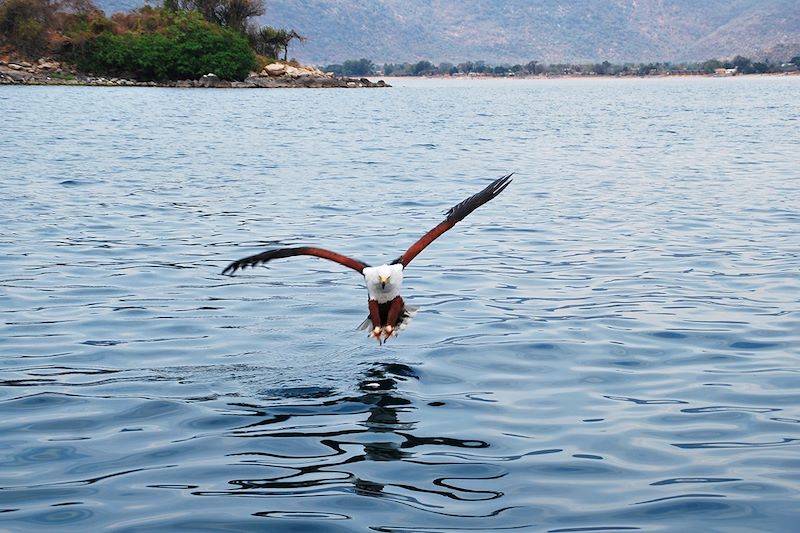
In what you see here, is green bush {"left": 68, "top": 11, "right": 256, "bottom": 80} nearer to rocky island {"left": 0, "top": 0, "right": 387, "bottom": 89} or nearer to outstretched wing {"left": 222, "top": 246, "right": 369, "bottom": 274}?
rocky island {"left": 0, "top": 0, "right": 387, "bottom": 89}

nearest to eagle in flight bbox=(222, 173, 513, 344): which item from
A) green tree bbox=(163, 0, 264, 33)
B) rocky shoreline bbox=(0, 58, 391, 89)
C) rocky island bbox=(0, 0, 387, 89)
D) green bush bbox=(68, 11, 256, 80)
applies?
rocky shoreline bbox=(0, 58, 391, 89)

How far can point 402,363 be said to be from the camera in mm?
11586

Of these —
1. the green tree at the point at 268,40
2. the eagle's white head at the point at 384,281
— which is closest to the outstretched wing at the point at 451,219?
the eagle's white head at the point at 384,281

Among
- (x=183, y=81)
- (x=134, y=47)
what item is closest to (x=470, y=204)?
(x=134, y=47)

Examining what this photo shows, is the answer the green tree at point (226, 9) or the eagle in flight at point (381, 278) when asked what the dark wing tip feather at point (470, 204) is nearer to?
the eagle in flight at point (381, 278)

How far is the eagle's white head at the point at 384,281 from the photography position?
11.0 m

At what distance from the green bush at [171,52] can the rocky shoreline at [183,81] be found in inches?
46.1

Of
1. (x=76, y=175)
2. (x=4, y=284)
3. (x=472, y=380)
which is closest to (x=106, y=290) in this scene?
(x=4, y=284)

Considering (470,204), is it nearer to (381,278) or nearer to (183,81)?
(381,278)

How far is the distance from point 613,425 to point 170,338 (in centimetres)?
525

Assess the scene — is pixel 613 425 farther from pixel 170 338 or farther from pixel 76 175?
pixel 76 175

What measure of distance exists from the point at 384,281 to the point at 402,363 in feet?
3.55

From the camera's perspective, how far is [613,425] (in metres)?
9.38

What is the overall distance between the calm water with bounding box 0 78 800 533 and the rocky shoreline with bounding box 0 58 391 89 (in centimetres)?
7459
